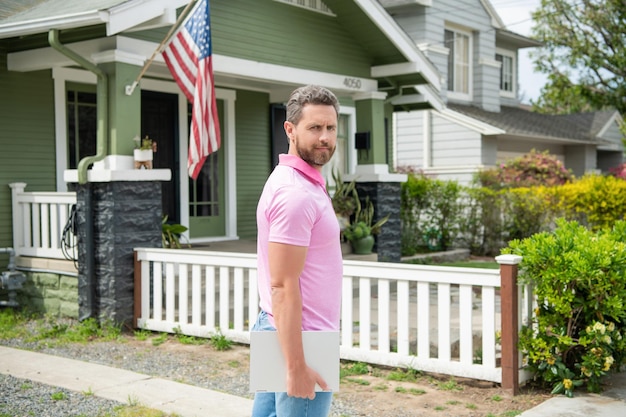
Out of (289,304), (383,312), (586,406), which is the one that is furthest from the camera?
(383,312)

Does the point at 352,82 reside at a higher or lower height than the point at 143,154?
higher

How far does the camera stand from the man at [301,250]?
2.44 m

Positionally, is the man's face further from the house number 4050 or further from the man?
the house number 4050

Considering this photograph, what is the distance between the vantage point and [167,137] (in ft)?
35.6

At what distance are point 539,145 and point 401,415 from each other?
1817 centimetres

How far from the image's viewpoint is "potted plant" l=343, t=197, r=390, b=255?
10.7 m

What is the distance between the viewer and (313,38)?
10.5 m

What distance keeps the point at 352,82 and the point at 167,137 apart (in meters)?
2.81

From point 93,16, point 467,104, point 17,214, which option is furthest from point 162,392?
point 467,104

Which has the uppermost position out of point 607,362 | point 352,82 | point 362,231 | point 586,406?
point 352,82

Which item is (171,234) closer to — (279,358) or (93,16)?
(93,16)

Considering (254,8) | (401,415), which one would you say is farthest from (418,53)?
(401,415)

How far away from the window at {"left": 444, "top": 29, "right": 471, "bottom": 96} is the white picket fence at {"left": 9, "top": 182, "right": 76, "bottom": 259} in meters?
12.9

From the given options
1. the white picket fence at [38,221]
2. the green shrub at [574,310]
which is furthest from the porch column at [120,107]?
the green shrub at [574,310]
